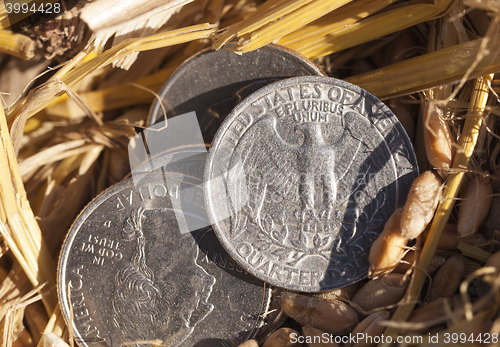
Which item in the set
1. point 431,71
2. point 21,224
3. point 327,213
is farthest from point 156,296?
point 431,71

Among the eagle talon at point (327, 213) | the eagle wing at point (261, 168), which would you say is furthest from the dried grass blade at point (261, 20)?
the eagle talon at point (327, 213)

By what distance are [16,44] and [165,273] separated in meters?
1.30

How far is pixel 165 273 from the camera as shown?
1.67m

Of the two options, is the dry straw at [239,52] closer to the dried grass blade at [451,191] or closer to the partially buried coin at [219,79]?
the dried grass blade at [451,191]

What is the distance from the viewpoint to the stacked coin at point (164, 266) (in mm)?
1659

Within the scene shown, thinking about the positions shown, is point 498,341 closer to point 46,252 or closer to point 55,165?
point 46,252

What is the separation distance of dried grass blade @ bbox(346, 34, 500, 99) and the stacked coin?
1.02ft

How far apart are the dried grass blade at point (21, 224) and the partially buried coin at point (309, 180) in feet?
3.16

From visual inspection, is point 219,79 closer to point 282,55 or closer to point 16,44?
point 282,55

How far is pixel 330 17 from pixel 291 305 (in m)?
1.37

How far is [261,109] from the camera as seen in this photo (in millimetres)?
1588

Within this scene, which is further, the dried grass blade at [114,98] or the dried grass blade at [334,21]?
the dried grass blade at [114,98]

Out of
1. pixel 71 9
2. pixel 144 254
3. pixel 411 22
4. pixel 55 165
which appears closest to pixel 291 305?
pixel 144 254

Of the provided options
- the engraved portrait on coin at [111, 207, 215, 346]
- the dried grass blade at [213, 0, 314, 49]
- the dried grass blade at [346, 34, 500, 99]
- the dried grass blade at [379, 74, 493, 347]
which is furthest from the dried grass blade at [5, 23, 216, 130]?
the dried grass blade at [379, 74, 493, 347]
